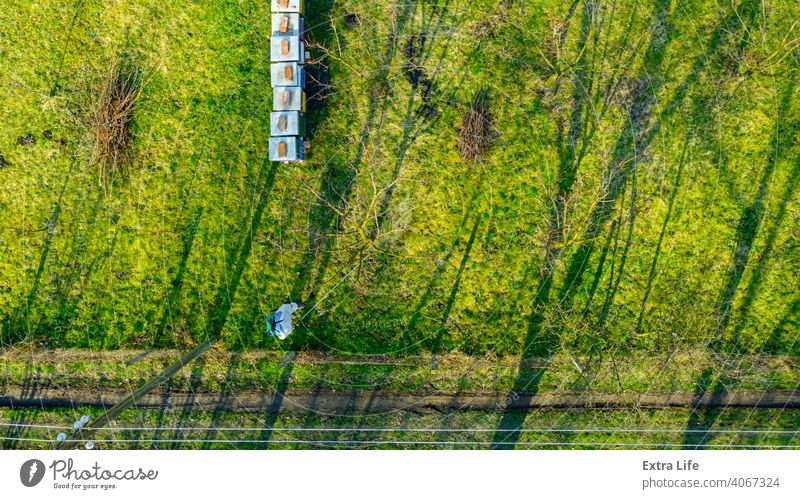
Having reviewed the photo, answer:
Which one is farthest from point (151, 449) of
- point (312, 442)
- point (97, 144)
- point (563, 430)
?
point (563, 430)

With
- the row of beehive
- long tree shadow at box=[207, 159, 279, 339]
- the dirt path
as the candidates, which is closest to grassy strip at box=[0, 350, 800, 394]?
the dirt path

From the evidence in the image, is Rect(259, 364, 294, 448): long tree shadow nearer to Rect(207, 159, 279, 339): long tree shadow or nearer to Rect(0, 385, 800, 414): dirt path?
Rect(0, 385, 800, 414): dirt path

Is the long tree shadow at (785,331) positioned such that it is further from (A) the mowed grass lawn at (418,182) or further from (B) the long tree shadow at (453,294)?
(B) the long tree shadow at (453,294)

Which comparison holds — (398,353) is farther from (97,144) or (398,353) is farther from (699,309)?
(97,144)

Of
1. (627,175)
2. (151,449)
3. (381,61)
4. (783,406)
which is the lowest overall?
(151,449)

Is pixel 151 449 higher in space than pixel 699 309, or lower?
lower
